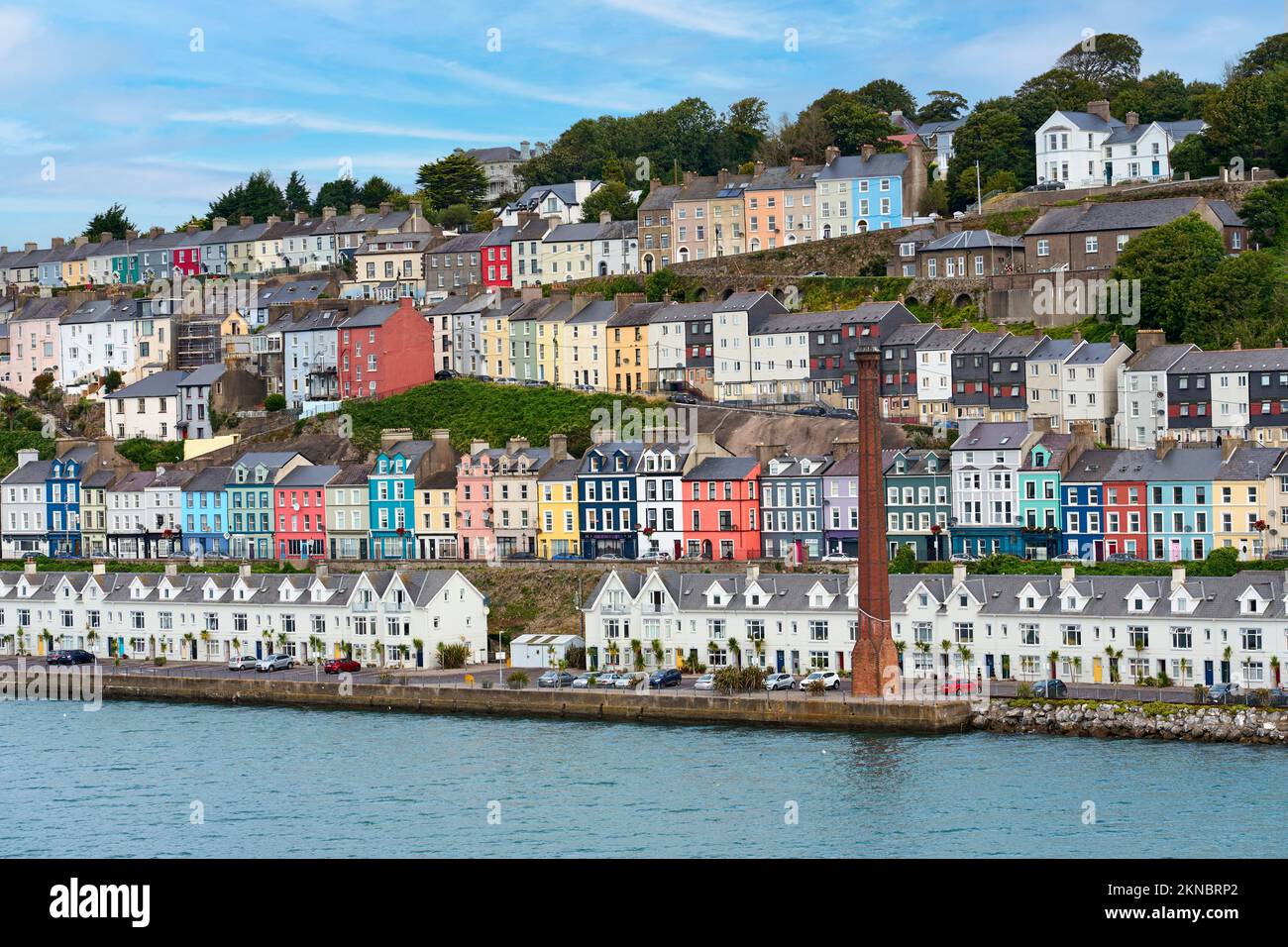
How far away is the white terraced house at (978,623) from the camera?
4797 cm

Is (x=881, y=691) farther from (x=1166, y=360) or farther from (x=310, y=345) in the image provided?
(x=310, y=345)

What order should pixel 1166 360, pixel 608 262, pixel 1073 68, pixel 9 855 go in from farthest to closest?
1. pixel 1073 68
2. pixel 608 262
3. pixel 1166 360
4. pixel 9 855

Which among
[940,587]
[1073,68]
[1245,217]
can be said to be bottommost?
[940,587]

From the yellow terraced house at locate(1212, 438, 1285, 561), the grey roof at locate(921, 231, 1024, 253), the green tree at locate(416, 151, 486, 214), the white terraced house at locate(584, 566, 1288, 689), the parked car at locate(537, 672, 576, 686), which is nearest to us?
the white terraced house at locate(584, 566, 1288, 689)

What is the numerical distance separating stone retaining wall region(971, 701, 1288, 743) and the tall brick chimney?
10.4ft

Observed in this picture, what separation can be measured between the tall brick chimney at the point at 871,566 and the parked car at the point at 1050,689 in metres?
3.60

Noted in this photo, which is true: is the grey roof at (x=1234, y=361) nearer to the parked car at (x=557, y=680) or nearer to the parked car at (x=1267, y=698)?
the parked car at (x=1267, y=698)

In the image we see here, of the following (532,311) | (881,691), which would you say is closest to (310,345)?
(532,311)

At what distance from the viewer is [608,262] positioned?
92438 mm

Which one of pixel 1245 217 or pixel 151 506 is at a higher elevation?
pixel 1245 217

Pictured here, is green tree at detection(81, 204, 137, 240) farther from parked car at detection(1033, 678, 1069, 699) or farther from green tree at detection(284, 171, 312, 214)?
parked car at detection(1033, 678, 1069, 699)

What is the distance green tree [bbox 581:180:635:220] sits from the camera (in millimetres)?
97688

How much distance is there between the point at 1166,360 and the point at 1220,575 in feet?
43.1

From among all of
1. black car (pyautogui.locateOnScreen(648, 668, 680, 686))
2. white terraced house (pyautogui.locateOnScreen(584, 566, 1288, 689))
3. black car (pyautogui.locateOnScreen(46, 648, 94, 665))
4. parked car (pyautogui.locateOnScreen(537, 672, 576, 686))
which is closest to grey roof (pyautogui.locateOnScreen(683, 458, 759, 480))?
white terraced house (pyautogui.locateOnScreen(584, 566, 1288, 689))
